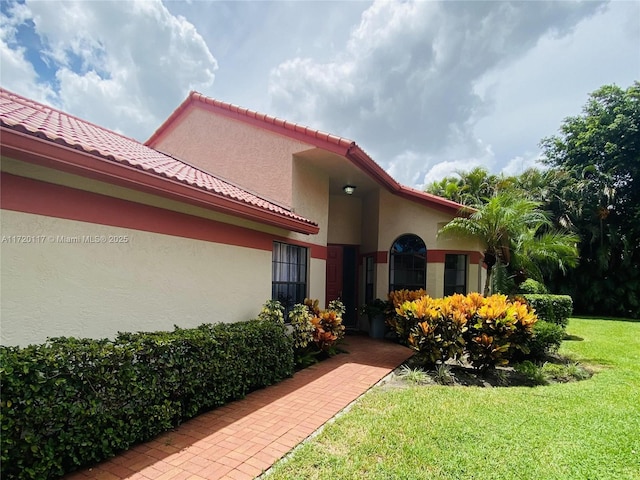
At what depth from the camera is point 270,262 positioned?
8.26 meters

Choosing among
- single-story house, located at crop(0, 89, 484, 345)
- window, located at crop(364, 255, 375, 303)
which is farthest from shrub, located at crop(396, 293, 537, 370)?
window, located at crop(364, 255, 375, 303)

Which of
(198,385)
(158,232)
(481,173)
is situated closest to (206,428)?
(198,385)

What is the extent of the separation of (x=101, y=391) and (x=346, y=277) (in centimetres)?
1078

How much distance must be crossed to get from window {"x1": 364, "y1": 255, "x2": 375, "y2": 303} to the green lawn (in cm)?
668

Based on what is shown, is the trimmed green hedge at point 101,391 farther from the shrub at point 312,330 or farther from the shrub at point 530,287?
the shrub at point 530,287

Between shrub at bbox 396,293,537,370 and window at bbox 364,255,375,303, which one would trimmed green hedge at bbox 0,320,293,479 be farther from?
window at bbox 364,255,375,303

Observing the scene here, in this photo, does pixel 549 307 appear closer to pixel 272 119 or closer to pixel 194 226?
pixel 272 119

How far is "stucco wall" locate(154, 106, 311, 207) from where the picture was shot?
9.41 meters

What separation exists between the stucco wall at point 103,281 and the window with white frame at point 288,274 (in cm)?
180

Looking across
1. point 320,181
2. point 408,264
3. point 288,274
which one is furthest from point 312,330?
point 408,264

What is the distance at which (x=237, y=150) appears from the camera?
10211mm

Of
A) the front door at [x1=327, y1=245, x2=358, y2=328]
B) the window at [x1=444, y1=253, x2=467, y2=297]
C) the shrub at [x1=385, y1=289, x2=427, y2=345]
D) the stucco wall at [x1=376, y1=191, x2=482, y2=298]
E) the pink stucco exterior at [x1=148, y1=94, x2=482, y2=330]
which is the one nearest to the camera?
the pink stucco exterior at [x1=148, y1=94, x2=482, y2=330]

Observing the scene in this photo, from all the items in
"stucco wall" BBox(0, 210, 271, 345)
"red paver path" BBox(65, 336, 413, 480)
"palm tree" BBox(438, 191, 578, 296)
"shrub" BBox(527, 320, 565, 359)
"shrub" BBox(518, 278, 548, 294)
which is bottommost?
"red paver path" BBox(65, 336, 413, 480)

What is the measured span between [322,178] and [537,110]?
7.85m
